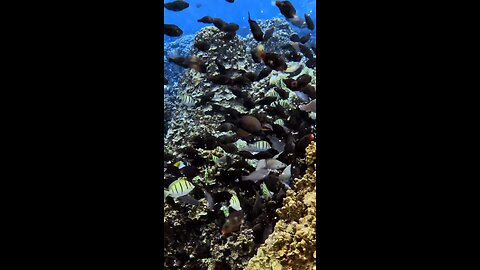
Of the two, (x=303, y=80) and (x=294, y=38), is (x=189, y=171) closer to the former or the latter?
(x=303, y=80)

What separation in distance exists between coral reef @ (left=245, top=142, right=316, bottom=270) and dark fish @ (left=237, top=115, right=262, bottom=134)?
0.47 m

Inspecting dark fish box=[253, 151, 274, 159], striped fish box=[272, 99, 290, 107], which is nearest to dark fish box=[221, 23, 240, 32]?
striped fish box=[272, 99, 290, 107]

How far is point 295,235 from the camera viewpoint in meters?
2.69

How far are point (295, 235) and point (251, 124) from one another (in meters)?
1.15

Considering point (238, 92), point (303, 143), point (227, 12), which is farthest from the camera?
point (227, 12)

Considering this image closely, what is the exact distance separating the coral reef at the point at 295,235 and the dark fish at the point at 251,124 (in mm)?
466

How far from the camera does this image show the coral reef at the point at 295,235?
8.61 ft

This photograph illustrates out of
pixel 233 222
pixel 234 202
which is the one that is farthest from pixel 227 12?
pixel 233 222

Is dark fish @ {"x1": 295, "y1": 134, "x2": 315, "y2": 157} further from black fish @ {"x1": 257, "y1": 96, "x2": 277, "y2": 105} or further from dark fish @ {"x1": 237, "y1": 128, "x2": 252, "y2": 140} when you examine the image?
black fish @ {"x1": 257, "y1": 96, "x2": 277, "y2": 105}

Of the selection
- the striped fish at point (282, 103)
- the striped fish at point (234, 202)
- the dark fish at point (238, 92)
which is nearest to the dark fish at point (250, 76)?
the dark fish at point (238, 92)

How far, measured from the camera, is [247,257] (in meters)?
3.65
